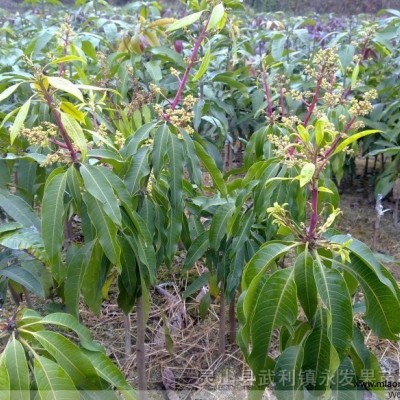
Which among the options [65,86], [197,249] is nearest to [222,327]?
[197,249]

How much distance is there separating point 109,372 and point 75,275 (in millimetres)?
318

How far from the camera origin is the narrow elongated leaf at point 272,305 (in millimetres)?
1064

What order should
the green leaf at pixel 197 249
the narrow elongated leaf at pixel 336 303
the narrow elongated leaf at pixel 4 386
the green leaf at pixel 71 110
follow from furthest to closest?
the green leaf at pixel 197 249
the green leaf at pixel 71 110
the narrow elongated leaf at pixel 336 303
the narrow elongated leaf at pixel 4 386

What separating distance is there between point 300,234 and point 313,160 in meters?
0.17

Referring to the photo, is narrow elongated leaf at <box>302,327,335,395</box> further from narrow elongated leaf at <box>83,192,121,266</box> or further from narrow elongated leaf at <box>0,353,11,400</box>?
narrow elongated leaf at <box>0,353,11,400</box>

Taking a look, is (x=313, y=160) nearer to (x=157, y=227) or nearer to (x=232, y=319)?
(x=157, y=227)

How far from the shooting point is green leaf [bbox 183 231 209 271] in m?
1.68

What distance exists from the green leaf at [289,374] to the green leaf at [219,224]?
1.60 ft

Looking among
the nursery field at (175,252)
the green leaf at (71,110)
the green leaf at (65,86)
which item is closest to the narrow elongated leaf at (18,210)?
the nursery field at (175,252)

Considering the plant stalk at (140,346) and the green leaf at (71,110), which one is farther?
the plant stalk at (140,346)

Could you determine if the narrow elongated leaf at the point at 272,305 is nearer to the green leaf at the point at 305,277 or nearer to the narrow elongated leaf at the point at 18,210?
the green leaf at the point at 305,277

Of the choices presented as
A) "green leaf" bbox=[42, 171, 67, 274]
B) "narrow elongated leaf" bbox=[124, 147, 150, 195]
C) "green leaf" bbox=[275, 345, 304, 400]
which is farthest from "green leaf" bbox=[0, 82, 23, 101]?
"green leaf" bbox=[275, 345, 304, 400]

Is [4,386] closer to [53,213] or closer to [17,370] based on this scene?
[17,370]

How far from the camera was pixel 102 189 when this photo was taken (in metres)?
1.16
